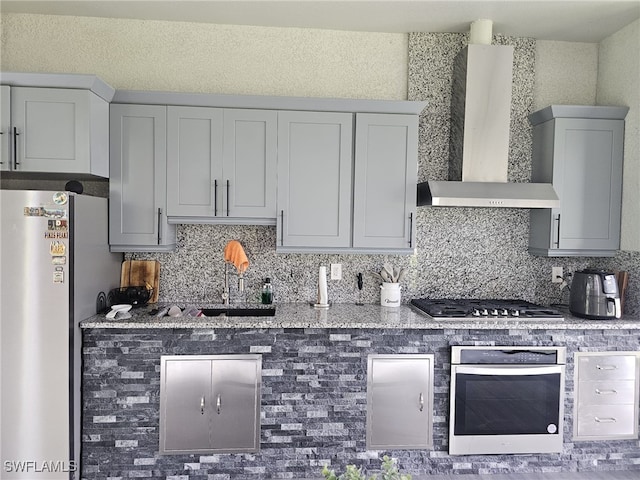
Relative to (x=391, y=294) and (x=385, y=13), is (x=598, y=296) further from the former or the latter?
(x=385, y=13)

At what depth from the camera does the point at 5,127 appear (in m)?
2.56

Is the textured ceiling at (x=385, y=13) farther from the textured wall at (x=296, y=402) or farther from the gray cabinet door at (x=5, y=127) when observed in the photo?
the textured wall at (x=296, y=402)

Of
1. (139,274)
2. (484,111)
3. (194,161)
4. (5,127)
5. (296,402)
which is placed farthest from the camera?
(139,274)

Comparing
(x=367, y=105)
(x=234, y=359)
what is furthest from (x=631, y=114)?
(x=234, y=359)

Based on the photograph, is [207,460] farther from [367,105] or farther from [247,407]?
[367,105]

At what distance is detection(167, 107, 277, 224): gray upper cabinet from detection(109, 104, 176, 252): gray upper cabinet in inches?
2.7

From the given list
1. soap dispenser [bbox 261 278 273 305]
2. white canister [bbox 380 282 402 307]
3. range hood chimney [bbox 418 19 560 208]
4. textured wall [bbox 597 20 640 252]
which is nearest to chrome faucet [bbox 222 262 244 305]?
soap dispenser [bbox 261 278 273 305]

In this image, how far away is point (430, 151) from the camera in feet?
10.8

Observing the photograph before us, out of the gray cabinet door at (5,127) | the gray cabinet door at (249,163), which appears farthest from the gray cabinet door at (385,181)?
the gray cabinet door at (5,127)

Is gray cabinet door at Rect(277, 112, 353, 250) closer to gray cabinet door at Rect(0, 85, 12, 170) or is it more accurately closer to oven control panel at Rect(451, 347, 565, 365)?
oven control panel at Rect(451, 347, 565, 365)

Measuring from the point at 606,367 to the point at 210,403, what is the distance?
2432 mm

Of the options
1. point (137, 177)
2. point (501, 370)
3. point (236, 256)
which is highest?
point (137, 177)

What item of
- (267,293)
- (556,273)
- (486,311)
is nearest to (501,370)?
(486,311)

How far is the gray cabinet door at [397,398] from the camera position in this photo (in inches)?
106
